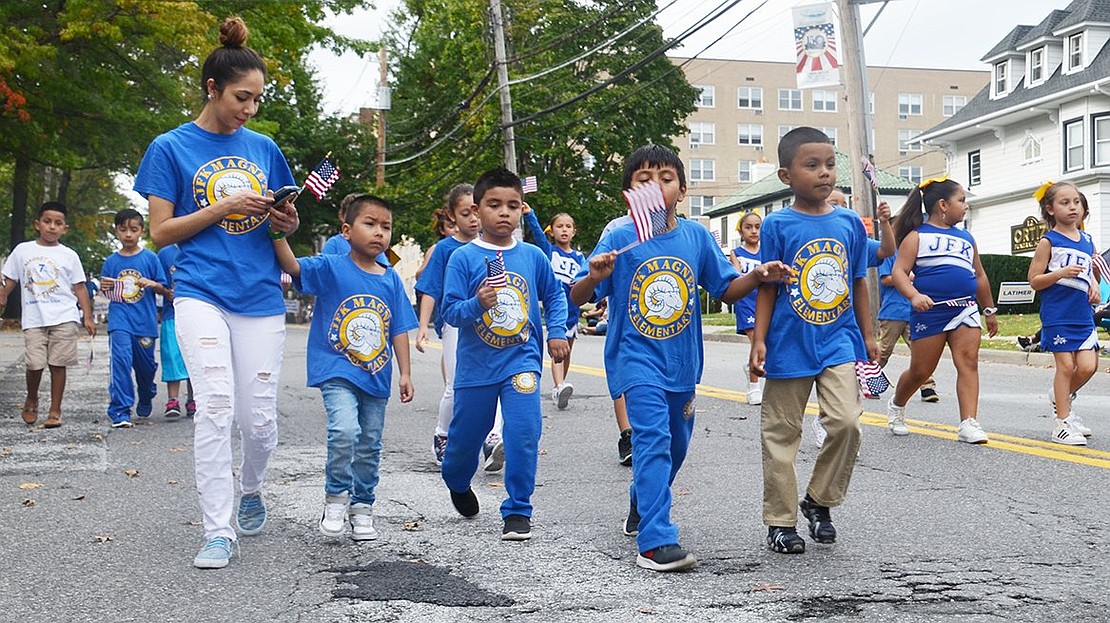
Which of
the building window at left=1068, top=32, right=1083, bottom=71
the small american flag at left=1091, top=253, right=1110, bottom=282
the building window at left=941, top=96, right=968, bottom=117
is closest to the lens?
the small american flag at left=1091, top=253, right=1110, bottom=282

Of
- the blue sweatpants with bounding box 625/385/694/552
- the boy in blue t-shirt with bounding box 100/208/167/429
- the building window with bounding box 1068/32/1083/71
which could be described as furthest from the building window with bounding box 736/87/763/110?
the blue sweatpants with bounding box 625/385/694/552

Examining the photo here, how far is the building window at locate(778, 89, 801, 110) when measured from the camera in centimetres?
8525

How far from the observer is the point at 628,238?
17.0 feet

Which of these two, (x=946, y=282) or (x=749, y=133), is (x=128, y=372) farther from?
(x=749, y=133)

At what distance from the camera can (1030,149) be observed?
1559 inches

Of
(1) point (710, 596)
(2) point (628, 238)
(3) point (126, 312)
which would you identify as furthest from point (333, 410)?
(3) point (126, 312)

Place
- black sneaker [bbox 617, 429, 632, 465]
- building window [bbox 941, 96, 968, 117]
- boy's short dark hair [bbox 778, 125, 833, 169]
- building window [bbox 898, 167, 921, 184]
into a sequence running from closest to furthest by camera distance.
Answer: boy's short dark hair [bbox 778, 125, 833, 169]
black sneaker [bbox 617, 429, 632, 465]
building window [bbox 898, 167, 921, 184]
building window [bbox 941, 96, 968, 117]

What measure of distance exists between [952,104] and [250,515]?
91.0 metres

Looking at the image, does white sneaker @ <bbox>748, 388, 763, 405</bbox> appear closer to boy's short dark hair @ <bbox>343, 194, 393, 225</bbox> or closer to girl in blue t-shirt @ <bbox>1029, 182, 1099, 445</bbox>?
girl in blue t-shirt @ <bbox>1029, 182, 1099, 445</bbox>

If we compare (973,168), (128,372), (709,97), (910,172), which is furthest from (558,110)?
(910,172)

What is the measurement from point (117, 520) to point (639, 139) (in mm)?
39511

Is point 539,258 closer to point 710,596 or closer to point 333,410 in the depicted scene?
point 333,410

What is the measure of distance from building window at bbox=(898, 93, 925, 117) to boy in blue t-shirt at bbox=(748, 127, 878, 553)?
87.7 meters

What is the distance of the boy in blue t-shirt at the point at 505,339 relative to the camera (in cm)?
544
